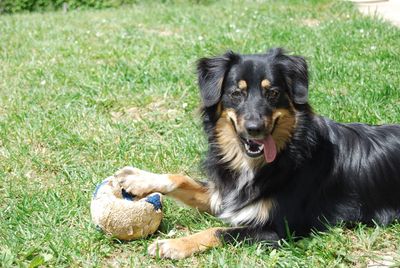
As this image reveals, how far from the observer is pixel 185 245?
11.5 ft

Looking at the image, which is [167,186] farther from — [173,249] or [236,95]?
[236,95]

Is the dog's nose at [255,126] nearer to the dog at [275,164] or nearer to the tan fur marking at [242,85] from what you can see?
the dog at [275,164]

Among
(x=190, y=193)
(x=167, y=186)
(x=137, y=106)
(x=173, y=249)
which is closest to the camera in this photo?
(x=173, y=249)

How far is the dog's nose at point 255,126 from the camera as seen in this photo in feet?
11.7

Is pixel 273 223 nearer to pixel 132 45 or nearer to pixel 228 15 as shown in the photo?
pixel 132 45

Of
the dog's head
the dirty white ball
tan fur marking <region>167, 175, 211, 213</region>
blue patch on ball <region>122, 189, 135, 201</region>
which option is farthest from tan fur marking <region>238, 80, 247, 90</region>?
blue patch on ball <region>122, 189, 135, 201</region>

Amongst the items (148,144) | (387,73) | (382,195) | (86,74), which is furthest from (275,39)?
(382,195)

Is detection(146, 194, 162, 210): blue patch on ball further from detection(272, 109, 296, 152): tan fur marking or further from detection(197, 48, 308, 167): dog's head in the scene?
detection(272, 109, 296, 152): tan fur marking

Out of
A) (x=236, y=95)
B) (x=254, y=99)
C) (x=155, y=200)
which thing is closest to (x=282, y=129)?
(x=254, y=99)

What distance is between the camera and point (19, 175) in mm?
4660

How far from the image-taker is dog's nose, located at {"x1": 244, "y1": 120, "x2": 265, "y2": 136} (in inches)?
140

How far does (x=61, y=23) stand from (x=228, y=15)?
302 cm

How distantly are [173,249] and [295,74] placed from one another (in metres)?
1.40

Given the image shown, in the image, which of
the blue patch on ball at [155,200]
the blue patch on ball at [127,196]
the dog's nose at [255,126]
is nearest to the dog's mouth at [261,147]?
the dog's nose at [255,126]
